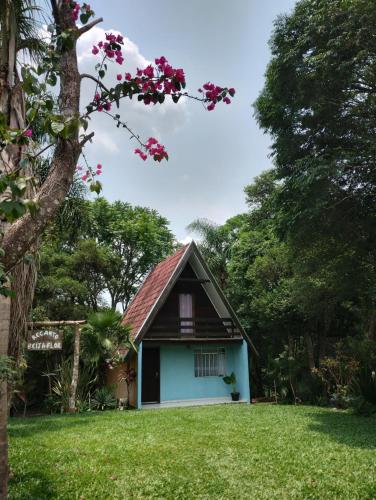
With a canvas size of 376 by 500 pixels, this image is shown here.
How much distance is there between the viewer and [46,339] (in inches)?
446

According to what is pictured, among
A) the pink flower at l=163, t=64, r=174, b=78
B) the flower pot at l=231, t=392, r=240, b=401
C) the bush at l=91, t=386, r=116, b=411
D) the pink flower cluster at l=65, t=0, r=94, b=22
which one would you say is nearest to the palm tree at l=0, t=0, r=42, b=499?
the pink flower cluster at l=65, t=0, r=94, b=22

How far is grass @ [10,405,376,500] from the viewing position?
4648mm

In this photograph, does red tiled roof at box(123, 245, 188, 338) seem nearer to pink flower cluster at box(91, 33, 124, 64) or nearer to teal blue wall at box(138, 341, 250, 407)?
teal blue wall at box(138, 341, 250, 407)

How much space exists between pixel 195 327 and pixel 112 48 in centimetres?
1279

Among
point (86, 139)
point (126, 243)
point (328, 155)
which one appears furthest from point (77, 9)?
point (126, 243)

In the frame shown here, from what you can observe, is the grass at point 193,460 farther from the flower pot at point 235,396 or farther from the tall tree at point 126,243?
the tall tree at point 126,243

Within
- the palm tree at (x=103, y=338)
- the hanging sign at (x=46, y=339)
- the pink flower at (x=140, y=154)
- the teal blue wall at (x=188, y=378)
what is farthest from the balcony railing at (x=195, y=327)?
the pink flower at (x=140, y=154)

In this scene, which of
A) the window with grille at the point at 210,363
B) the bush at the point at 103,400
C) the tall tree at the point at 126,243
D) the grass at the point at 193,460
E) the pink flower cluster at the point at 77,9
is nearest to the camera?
the pink flower cluster at the point at 77,9

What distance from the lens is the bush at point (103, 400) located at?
42.0 ft

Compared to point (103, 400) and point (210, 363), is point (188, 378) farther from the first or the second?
point (103, 400)

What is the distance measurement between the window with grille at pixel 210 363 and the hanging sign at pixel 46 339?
20.9 feet

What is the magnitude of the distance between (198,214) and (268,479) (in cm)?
1848

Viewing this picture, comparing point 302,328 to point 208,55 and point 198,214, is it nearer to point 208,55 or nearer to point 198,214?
point 198,214

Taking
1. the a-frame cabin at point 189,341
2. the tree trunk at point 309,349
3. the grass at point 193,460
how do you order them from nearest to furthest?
the grass at point 193,460
the a-frame cabin at point 189,341
the tree trunk at point 309,349
